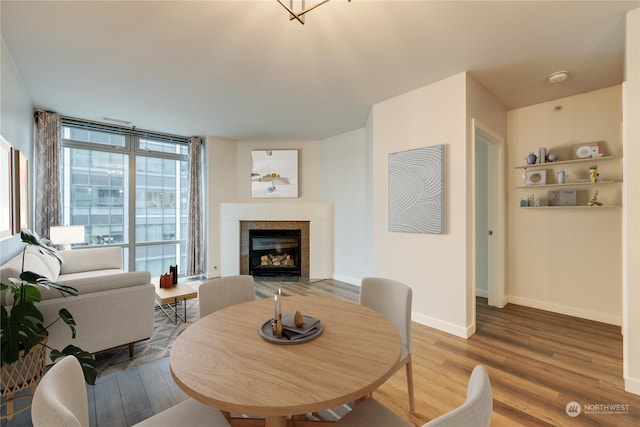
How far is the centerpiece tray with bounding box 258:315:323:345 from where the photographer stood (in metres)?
1.16

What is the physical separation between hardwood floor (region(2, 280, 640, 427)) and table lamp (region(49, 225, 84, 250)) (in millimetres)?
2438

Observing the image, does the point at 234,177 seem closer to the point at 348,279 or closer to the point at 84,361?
the point at 348,279

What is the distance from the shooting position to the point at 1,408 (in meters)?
1.67

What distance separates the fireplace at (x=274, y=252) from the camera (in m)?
5.21

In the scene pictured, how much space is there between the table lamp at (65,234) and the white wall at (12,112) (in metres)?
0.53

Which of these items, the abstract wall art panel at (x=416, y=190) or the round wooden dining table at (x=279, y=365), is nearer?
the round wooden dining table at (x=279, y=365)

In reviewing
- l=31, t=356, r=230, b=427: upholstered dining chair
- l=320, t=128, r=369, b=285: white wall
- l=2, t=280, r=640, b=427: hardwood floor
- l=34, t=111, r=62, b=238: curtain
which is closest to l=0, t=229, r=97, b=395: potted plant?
l=2, t=280, r=640, b=427: hardwood floor

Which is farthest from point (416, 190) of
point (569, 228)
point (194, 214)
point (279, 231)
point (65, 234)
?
point (65, 234)

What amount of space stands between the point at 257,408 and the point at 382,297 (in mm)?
1221

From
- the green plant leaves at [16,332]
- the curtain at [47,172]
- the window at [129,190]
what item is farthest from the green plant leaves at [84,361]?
the window at [129,190]

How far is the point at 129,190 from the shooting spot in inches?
183

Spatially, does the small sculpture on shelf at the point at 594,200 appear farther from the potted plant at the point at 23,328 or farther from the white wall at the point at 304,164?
the potted plant at the point at 23,328

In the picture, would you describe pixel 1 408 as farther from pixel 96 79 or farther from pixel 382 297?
pixel 96 79

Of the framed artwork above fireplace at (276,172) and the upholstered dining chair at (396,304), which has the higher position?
the framed artwork above fireplace at (276,172)
